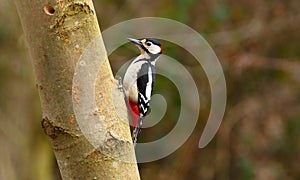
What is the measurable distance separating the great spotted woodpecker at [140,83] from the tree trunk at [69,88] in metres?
0.62

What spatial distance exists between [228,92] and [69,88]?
3748 mm

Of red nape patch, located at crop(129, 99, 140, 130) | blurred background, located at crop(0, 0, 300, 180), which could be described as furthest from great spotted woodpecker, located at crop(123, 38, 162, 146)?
blurred background, located at crop(0, 0, 300, 180)

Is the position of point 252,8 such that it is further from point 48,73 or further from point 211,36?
point 48,73

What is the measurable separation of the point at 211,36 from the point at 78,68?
3.42 meters

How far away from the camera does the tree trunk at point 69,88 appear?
2.90 feet

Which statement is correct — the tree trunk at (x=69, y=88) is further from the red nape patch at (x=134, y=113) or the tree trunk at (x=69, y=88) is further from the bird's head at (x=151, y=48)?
the bird's head at (x=151, y=48)

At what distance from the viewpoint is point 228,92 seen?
457 cm

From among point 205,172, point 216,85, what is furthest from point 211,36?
point 205,172

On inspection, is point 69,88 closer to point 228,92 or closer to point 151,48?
point 151,48

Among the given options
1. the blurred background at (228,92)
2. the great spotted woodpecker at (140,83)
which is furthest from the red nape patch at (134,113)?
the blurred background at (228,92)

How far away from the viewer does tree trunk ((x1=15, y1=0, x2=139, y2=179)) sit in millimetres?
885

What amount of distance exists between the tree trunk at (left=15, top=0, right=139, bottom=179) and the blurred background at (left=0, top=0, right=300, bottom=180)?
9.97 feet

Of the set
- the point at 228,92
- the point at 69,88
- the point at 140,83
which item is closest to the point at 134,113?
the point at 140,83

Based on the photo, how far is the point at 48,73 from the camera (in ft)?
2.91
